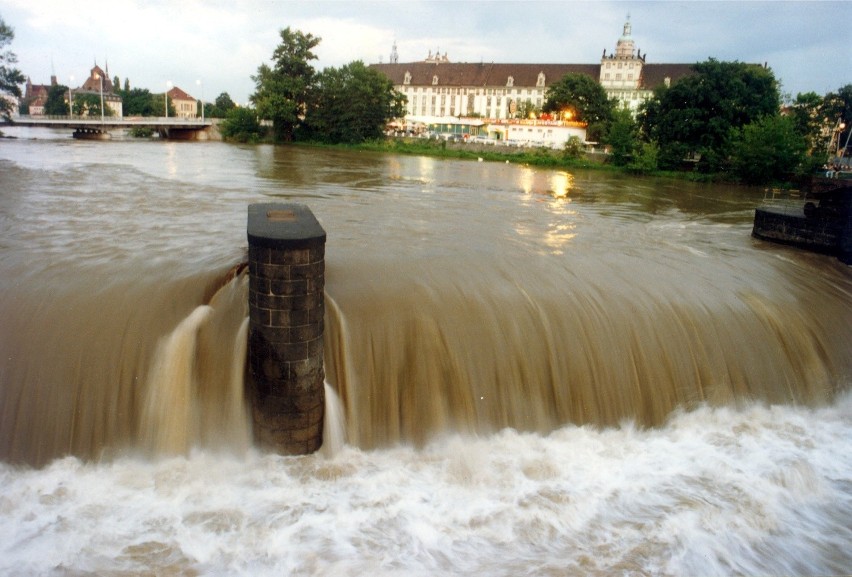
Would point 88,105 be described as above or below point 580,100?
below

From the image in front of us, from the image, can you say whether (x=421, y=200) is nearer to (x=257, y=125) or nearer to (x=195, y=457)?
(x=195, y=457)

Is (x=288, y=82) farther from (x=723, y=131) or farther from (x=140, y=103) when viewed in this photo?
(x=140, y=103)

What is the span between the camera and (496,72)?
11956 centimetres

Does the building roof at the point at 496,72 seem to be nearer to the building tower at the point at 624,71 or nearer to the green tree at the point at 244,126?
the building tower at the point at 624,71

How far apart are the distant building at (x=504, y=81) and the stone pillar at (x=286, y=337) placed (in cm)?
10335

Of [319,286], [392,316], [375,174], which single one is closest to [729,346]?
[392,316]

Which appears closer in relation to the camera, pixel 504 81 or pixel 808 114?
pixel 808 114

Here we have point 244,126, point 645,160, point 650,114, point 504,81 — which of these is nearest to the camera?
point 645,160

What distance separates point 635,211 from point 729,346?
50.2ft

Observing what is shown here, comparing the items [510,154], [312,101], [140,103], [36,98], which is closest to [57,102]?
[140,103]

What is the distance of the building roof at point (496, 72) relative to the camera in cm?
11000

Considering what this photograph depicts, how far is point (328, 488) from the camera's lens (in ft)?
25.1

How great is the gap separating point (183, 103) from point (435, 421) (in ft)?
599

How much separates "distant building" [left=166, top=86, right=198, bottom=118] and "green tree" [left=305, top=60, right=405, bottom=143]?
109m
